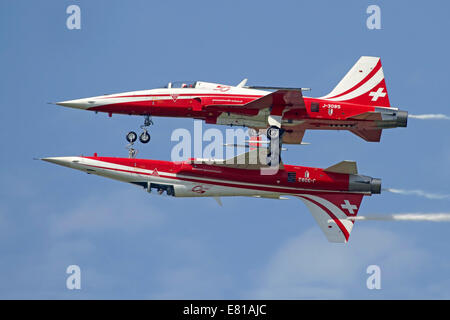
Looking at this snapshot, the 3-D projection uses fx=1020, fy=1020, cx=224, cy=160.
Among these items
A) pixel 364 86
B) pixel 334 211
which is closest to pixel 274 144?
pixel 334 211

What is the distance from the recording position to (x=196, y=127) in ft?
179

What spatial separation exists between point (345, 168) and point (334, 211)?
2.33 metres

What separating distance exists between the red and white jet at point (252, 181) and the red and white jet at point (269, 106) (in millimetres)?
1873

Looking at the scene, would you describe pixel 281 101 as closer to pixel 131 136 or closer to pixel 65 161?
pixel 131 136

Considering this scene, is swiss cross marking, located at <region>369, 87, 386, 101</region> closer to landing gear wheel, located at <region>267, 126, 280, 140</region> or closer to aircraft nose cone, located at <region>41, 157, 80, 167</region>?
landing gear wheel, located at <region>267, 126, 280, 140</region>

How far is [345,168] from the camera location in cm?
5322

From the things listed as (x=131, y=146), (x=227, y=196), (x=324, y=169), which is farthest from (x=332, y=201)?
(x=131, y=146)

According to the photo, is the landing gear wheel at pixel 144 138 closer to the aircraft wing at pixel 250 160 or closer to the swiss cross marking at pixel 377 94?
the aircraft wing at pixel 250 160

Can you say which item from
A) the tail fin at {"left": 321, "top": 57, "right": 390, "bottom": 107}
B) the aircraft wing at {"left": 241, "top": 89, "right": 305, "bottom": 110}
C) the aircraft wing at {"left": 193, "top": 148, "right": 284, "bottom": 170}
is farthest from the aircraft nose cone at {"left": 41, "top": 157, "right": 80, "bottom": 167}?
the tail fin at {"left": 321, "top": 57, "right": 390, "bottom": 107}

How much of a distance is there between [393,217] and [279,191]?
19.8 feet

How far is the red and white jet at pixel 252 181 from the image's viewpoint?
173 ft

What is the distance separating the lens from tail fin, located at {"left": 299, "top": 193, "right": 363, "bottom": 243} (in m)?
53.3

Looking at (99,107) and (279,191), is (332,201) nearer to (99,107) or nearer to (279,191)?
(279,191)

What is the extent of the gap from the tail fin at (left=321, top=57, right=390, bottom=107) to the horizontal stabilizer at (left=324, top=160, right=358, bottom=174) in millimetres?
3554
